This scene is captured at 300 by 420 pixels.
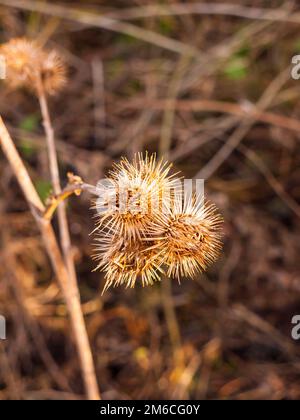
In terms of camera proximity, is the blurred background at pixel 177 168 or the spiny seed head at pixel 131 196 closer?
the spiny seed head at pixel 131 196

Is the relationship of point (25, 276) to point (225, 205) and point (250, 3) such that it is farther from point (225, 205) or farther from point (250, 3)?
Result: point (250, 3)

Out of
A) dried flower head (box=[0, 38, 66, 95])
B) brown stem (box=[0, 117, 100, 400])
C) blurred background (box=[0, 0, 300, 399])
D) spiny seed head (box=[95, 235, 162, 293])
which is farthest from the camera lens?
blurred background (box=[0, 0, 300, 399])

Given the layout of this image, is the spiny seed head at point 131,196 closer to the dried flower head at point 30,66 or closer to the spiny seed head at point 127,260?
the spiny seed head at point 127,260

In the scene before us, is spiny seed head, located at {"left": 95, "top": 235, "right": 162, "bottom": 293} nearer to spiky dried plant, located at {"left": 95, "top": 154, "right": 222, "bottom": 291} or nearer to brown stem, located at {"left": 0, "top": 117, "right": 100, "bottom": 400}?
spiky dried plant, located at {"left": 95, "top": 154, "right": 222, "bottom": 291}

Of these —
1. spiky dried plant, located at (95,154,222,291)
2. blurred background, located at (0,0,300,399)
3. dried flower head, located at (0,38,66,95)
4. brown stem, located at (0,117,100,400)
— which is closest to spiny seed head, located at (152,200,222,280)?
spiky dried plant, located at (95,154,222,291)

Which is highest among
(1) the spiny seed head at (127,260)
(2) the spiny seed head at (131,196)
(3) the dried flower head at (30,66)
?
(3) the dried flower head at (30,66)

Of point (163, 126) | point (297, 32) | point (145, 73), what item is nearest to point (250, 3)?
point (297, 32)

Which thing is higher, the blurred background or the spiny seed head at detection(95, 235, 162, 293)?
the blurred background

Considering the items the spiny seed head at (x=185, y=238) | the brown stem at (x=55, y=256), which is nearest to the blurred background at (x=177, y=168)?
the brown stem at (x=55, y=256)

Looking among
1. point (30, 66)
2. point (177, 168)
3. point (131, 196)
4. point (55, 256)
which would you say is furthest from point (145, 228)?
point (177, 168)
